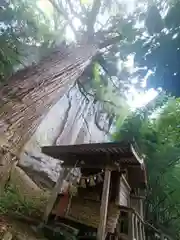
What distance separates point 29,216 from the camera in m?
5.72

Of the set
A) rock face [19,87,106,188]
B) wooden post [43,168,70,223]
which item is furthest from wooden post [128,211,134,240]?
rock face [19,87,106,188]

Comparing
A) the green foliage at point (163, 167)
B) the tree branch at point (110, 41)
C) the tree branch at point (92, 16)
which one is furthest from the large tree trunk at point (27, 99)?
the tree branch at point (92, 16)

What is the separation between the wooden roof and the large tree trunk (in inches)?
51.0

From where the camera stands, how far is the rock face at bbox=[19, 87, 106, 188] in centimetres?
1044

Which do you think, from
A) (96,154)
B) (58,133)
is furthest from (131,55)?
A: (58,133)

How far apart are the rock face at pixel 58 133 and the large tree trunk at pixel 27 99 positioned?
5312 mm

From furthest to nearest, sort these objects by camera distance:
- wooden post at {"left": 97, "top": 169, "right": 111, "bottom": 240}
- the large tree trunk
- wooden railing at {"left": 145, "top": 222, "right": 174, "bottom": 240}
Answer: wooden railing at {"left": 145, "top": 222, "right": 174, "bottom": 240}, wooden post at {"left": 97, "top": 169, "right": 111, "bottom": 240}, the large tree trunk

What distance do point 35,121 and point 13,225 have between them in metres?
2.45

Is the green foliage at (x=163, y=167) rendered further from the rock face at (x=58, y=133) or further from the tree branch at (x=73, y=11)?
the tree branch at (x=73, y=11)

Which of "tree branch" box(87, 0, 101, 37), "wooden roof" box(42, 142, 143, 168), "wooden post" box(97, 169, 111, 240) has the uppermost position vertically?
"tree branch" box(87, 0, 101, 37)

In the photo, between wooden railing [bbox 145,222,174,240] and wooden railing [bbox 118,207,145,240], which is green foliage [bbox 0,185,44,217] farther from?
wooden railing [bbox 145,222,174,240]

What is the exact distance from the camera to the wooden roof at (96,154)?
5044mm

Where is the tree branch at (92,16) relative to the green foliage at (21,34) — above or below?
above

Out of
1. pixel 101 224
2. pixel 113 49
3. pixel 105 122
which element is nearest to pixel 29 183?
pixel 101 224
